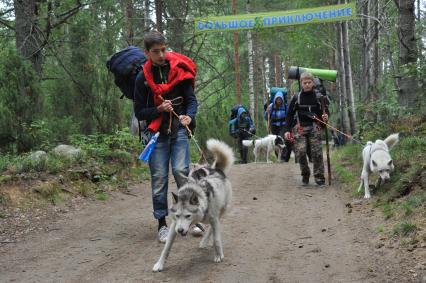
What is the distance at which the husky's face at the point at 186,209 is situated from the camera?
154 inches

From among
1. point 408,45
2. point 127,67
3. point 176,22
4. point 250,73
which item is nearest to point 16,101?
point 127,67

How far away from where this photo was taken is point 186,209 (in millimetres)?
3922

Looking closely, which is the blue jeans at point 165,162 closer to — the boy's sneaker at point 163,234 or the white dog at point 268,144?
the boy's sneaker at point 163,234

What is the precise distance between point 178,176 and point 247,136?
10127mm

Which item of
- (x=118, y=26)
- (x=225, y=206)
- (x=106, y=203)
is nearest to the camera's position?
(x=225, y=206)

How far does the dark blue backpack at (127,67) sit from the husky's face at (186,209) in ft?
6.87

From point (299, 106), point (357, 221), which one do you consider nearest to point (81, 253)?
point (357, 221)

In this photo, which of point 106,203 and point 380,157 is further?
point 106,203

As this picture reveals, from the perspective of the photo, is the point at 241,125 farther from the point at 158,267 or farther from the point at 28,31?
the point at 158,267

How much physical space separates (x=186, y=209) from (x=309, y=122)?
204 inches

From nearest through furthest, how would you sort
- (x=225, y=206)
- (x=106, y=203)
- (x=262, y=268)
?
1. (x=262, y=268)
2. (x=225, y=206)
3. (x=106, y=203)

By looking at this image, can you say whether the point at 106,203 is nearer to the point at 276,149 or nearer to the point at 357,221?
the point at 357,221

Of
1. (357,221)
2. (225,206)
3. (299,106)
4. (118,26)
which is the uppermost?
(118,26)

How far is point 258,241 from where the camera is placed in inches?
196
